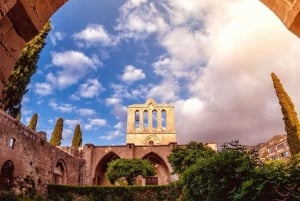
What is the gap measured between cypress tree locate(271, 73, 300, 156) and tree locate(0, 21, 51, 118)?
913 inches

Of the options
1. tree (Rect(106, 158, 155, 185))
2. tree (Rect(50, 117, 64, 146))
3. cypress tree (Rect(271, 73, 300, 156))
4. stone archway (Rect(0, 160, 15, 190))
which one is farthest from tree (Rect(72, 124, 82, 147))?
cypress tree (Rect(271, 73, 300, 156))

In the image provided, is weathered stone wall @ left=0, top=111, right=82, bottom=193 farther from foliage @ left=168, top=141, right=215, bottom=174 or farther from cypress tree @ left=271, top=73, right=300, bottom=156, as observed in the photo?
cypress tree @ left=271, top=73, right=300, bottom=156

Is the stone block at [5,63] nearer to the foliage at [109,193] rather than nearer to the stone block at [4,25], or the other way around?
the stone block at [4,25]

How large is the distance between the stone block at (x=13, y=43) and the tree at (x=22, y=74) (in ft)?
61.0

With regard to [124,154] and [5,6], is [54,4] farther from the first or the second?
[124,154]

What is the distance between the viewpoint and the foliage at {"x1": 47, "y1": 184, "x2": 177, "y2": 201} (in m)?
20.4

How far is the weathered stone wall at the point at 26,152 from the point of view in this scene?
49.8 ft

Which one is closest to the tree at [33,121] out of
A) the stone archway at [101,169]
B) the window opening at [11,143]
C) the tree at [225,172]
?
the stone archway at [101,169]

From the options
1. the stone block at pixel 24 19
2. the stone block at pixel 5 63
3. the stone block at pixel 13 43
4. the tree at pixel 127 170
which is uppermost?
the tree at pixel 127 170

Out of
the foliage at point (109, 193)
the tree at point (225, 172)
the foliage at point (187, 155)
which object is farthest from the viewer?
the foliage at point (187, 155)

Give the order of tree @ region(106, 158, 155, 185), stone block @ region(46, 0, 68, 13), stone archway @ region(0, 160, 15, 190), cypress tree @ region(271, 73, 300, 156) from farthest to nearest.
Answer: cypress tree @ region(271, 73, 300, 156) → tree @ region(106, 158, 155, 185) → stone archway @ region(0, 160, 15, 190) → stone block @ region(46, 0, 68, 13)

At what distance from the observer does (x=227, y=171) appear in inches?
267

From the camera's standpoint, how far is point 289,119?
2711 centimetres

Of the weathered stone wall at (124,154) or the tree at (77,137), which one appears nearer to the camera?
the weathered stone wall at (124,154)
